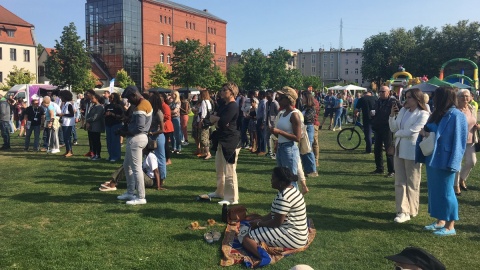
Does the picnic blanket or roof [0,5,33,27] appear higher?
roof [0,5,33,27]

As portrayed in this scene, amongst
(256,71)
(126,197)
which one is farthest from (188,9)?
(126,197)

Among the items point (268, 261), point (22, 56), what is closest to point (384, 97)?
point (268, 261)

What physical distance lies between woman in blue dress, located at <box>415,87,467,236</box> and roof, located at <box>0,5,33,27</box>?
70796 mm

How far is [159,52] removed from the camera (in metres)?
78.8

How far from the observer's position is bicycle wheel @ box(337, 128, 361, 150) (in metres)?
14.3

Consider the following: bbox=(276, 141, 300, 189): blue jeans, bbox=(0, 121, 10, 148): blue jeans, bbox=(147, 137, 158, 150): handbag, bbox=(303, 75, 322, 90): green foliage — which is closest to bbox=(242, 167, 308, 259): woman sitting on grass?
Answer: bbox=(276, 141, 300, 189): blue jeans

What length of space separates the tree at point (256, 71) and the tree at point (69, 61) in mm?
26967

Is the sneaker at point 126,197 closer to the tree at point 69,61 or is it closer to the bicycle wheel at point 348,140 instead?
the bicycle wheel at point 348,140

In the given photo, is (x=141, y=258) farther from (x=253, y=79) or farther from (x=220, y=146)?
(x=253, y=79)

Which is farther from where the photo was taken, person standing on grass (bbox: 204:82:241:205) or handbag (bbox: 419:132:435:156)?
person standing on grass (bbox: 204:82:241:205)

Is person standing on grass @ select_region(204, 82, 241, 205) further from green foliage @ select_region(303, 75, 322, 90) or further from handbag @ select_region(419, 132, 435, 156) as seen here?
green foliage @ select_region(303, 75, 322, 90)

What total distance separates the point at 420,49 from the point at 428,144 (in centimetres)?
7110

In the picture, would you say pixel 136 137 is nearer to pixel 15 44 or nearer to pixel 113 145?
pixel 113 145

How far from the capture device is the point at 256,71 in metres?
66.6
